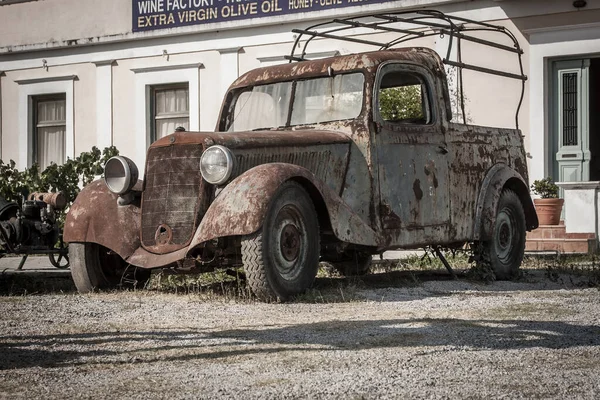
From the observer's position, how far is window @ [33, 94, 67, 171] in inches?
725

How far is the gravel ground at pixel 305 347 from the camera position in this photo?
4051 mm

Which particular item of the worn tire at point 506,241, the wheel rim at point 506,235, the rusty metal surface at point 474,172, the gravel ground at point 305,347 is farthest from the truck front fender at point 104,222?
the wheel rim at point 506,235

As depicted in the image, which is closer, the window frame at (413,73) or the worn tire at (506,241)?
the window frame at (413,73)

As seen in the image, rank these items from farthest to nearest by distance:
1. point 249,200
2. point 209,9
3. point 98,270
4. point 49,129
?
point 49,129 < point 209,9 < point 98,270 < point 249,200

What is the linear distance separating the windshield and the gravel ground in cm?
150

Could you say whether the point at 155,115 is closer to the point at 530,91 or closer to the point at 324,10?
the point at 324,10

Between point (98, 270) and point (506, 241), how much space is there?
377 centimetres

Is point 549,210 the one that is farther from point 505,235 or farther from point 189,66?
point 189,66

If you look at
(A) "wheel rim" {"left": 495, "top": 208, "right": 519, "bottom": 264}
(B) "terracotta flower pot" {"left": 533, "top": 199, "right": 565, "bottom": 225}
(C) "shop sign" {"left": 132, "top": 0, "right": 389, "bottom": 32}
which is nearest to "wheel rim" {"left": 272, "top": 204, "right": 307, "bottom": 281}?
(A) "wheel rim" {"left": 495, "top": 208, "right": 519, "bottom": 264}

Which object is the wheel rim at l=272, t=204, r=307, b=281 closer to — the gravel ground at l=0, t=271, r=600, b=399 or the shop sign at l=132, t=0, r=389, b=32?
the gravel ground at l=0, t=271, r=600, b=399

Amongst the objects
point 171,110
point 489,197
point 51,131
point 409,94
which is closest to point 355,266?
point 489,197

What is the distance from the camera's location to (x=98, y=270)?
8031mm

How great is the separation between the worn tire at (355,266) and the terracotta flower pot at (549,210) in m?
4.15

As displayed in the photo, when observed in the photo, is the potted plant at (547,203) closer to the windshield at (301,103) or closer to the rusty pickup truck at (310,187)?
the rusty pickup truck at (310,187)
